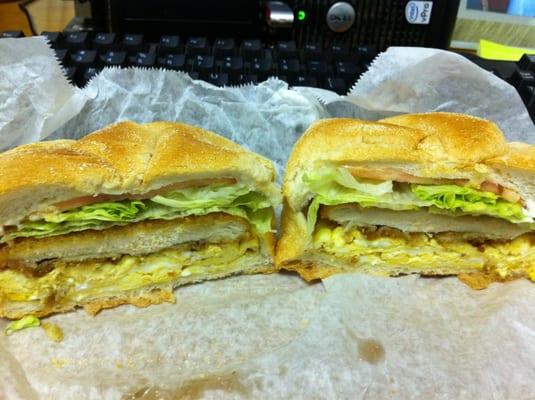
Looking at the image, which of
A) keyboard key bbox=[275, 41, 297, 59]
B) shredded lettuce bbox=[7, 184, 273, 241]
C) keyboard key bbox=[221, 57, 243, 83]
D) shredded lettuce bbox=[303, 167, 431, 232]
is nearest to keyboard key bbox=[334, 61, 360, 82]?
keyboard key bbox=[275, 41, 297, 59]

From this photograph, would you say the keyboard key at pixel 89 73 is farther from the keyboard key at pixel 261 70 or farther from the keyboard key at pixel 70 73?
the keyboard key at pixel 261 70

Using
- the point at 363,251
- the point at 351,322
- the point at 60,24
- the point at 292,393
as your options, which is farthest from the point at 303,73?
the point at 60,24

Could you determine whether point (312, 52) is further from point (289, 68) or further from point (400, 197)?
point (400, 197)

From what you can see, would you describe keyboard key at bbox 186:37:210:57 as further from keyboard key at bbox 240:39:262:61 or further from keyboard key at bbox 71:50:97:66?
keyboard key at bbox 71:50:97:66

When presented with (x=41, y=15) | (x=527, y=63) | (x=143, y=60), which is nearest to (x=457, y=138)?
(x=527, y=63)

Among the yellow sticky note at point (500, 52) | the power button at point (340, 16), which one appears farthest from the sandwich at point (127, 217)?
the yellow sticky note at point (500, 52)
